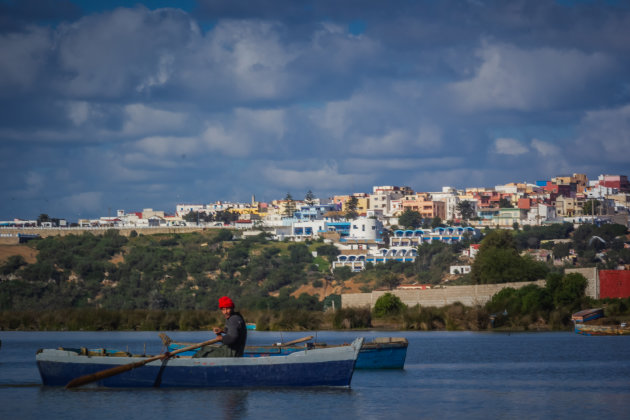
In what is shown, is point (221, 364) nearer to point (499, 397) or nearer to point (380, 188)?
point (499, 397)

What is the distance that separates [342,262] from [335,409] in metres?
95.0

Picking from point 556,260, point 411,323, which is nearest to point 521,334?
point 411,323

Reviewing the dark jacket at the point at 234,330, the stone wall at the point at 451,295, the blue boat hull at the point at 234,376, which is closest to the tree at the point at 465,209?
the stone wall at the point at 451,295

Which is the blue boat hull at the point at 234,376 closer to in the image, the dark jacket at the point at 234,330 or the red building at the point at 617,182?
the dark jacket at the point at 234,330

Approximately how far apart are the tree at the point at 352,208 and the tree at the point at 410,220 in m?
16.8

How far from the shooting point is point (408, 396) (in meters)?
23.0

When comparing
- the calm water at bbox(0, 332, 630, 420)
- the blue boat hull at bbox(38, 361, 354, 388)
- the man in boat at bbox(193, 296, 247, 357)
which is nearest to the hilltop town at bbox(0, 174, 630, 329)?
the calm water at bbox(0, 332, 630, 420)

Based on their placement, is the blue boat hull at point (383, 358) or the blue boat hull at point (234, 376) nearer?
the blue boat hull at point (234, 376)

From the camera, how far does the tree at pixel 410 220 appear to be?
15112 cm

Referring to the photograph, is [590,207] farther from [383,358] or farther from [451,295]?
[383,358]

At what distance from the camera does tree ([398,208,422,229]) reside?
151125 mm

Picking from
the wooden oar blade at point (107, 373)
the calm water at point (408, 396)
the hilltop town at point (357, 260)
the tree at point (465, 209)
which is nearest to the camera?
the calm water at point (408, 396)

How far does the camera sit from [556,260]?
108m

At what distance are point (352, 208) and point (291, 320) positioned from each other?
123m
